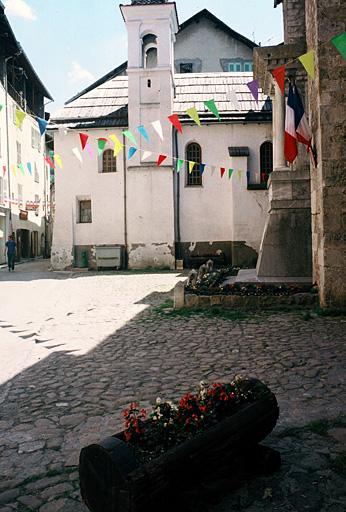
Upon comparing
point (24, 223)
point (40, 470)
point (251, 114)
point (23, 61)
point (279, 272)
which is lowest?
point (40, 470)

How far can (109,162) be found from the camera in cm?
2106

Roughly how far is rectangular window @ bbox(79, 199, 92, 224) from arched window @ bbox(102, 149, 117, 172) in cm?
182

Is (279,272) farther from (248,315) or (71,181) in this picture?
(71,181)

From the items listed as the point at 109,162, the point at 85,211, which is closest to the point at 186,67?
the point at 109,162

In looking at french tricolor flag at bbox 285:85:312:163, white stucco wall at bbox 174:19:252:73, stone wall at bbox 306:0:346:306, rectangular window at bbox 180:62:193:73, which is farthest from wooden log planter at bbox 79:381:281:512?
white stucco wall at bbox 174:19:252:73

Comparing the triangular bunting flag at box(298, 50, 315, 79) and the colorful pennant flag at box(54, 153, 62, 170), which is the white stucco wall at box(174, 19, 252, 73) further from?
the triangular bunting flag at box(298, 50, 315, 79)

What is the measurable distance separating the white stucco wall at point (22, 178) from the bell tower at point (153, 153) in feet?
16.9

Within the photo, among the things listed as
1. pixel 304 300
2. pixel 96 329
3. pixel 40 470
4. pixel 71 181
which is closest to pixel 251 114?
pixel 71 181

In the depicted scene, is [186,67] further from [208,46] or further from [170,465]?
[170,465]

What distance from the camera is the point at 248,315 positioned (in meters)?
8.44

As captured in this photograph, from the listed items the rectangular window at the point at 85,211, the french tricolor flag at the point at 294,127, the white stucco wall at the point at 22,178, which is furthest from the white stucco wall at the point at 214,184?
the french tricolor flag at the point at 294,127

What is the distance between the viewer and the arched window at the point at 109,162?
21.0 metres

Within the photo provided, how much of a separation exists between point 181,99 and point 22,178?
12485 mm

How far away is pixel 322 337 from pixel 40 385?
4.15 metres
